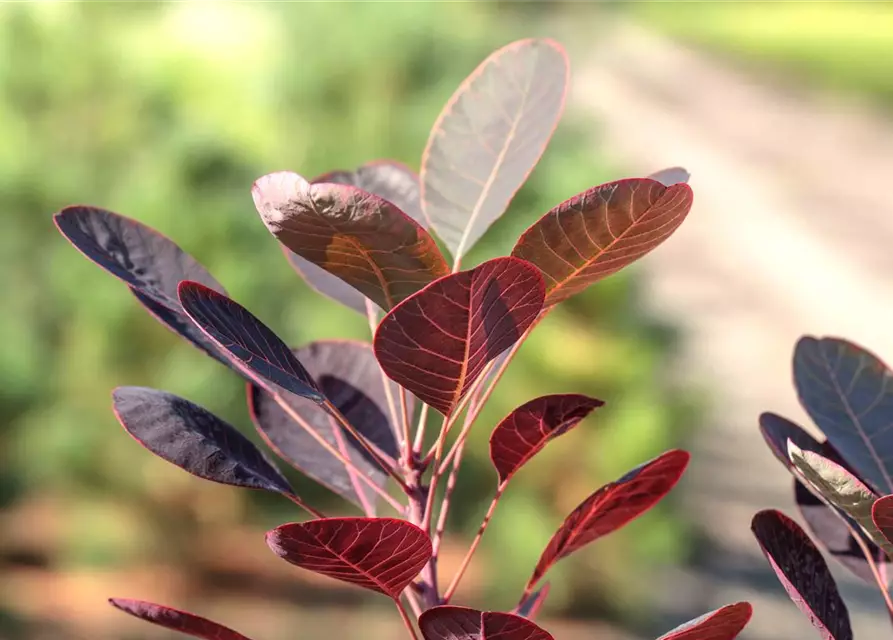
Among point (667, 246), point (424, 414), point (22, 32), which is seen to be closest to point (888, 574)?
point (424, 414)

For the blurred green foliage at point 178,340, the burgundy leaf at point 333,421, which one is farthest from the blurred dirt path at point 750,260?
the burgundy leaf at point 333,421

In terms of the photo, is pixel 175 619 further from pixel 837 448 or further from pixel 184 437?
pixel 837 448

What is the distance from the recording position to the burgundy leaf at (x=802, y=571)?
1.36 ft

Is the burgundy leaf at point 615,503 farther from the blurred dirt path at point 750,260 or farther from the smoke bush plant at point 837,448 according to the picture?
the blurred dirt path at point 750,260

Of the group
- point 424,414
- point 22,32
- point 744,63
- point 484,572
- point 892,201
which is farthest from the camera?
point 744,63

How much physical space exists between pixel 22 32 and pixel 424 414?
3.19 meters

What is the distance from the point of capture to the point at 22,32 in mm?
3225

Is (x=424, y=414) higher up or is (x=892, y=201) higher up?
(x=892, y=201)

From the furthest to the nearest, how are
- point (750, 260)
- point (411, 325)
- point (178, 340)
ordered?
point (750, 260) → point (178, 340) → point (411, 325)

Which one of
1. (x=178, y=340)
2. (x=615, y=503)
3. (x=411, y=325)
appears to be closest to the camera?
(x=411, y=325)

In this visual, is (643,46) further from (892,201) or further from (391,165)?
(391,165)

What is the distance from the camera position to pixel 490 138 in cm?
52

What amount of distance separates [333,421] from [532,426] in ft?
0.46

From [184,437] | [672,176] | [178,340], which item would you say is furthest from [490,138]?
[178,340]
